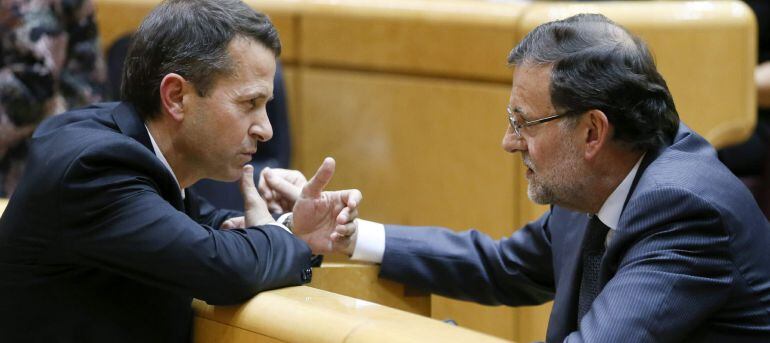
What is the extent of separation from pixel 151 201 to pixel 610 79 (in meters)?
0.81

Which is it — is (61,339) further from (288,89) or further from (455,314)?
(288,89)

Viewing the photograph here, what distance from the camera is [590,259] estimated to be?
219 centimetres

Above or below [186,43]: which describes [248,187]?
below

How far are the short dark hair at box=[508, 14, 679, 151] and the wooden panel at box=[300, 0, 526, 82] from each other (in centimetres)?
132

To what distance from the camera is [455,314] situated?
3.65 meters

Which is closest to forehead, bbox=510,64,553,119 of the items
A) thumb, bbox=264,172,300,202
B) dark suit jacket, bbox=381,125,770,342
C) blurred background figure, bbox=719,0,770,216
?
dark suit jacket, bbox=381,125,770,342

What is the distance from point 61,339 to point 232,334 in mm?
308

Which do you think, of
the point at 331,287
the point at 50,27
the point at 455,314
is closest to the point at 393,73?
→ the point at 455,314

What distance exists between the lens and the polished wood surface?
5.73ft

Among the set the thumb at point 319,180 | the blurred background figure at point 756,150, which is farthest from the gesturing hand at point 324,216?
the blurred background figure at point 756,150

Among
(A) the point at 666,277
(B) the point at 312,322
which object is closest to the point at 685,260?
(A) the point at 666,277

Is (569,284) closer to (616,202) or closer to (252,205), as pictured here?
(616,202)

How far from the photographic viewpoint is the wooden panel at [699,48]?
3332 mm

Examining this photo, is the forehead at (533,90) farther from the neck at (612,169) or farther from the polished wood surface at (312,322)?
the polished wood surface at (312,322)
